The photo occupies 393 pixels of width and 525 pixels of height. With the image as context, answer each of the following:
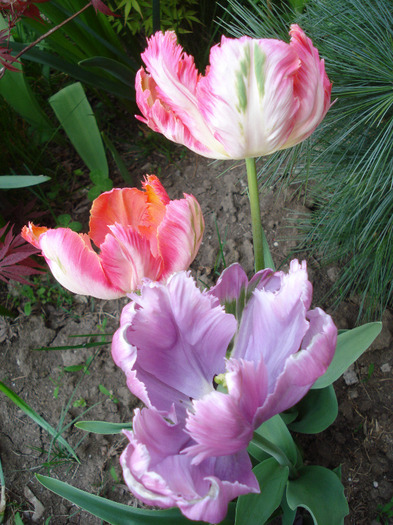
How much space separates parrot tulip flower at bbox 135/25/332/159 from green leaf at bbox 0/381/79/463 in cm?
59

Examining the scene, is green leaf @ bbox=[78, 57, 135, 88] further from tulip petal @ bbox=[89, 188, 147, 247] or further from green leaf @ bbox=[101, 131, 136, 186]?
tulip petal @ bbox=[89, 188, 147, 247]

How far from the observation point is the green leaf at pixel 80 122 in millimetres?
1388

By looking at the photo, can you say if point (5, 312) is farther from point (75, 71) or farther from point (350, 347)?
point (350, 347)

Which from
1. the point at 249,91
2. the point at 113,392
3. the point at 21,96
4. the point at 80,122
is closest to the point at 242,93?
the point at 249,91

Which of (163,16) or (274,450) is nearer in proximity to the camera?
(274,450)

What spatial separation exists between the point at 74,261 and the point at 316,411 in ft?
1.56

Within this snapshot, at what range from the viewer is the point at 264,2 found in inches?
52.0

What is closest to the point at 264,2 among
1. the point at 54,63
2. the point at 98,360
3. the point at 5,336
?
the point at 54,63

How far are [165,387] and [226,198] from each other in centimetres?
98

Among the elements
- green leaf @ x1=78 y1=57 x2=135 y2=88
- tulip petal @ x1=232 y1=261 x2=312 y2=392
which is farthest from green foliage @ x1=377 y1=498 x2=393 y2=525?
green leaf @ x1=78 y1=57 x2=135 y2=88

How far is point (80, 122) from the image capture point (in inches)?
56.4

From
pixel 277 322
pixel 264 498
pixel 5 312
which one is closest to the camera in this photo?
pixel 277 322

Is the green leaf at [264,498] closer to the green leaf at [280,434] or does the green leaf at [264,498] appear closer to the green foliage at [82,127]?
the green leaf at [280,434]

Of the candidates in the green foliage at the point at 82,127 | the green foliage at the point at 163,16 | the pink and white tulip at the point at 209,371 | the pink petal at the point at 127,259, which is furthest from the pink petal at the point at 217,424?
the green foliage at the point at 163,16
